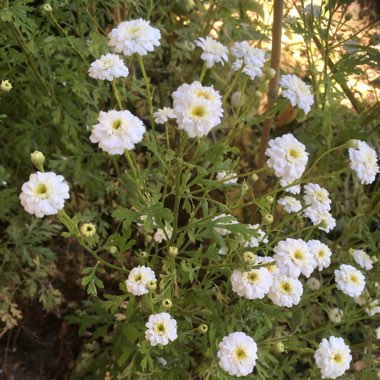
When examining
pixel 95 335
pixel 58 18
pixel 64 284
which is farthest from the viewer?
pixel 64 284

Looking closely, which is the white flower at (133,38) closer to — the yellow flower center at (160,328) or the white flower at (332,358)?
the yellow flower center at (160,328)

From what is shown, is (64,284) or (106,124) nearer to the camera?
(106,124)

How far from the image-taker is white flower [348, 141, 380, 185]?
1161 millimetres

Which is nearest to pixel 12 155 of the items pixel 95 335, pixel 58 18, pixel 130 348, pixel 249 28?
pixel 58 18

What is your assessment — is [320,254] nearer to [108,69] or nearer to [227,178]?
[227,178]

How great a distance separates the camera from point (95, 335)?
1576 millimetres

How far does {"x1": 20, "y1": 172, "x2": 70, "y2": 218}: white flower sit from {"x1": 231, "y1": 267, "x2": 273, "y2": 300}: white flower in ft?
1.54

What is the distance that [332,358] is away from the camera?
129 centimetres

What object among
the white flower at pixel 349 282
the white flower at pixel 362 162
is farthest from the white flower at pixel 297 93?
the white flower at pixel 349 282

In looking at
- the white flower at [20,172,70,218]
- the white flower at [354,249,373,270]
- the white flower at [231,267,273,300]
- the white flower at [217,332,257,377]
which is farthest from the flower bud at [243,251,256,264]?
the white flower at [354,249,373,270]

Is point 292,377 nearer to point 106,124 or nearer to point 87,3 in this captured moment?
point 106,124

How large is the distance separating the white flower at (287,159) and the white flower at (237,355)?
0.40 m

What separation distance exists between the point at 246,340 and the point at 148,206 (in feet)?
1.30

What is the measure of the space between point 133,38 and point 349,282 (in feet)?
2.90
